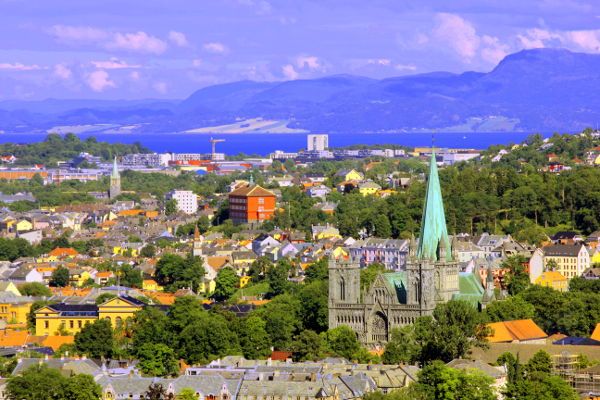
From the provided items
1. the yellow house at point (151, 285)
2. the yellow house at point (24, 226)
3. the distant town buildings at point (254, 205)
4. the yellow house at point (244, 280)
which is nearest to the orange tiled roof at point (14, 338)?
the yellow house at point (151, 285)

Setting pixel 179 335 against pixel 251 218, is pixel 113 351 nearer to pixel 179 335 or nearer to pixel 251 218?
pixel 179 335

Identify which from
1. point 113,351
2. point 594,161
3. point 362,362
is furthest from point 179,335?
point 594,161

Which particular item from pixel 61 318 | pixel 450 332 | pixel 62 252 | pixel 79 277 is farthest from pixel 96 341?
pixel 62 252

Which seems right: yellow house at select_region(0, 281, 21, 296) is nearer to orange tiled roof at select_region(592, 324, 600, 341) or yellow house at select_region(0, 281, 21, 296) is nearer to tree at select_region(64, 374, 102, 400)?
orange tiled roof at select_region(592, 324, 600, 341)

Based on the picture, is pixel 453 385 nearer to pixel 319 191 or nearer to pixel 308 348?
pixel 308 348

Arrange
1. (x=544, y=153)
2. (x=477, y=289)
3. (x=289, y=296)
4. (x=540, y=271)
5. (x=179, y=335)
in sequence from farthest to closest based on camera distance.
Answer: (x=544, y=153)
(x=540, y=271)
(x=289, y=296)
(x=477, y=289)
(x=179, y=335)
